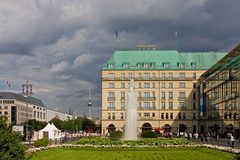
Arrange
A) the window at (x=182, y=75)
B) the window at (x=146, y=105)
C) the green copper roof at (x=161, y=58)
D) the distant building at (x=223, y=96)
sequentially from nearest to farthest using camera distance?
the distant building at (x=223, y=96), the window at (x=182, y=75), the window at (x=146, y=105), the green copper roof at (x=161, y=58)

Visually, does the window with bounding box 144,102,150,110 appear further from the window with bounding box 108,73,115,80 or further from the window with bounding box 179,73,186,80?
the window with bounding box 108,73,115,80

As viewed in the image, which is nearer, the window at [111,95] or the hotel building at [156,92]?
the hotel building at [156,92]

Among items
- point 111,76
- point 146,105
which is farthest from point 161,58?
point 111,76

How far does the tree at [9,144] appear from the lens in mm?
13953

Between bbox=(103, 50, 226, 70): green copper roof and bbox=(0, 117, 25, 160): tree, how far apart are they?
126306 millimetres

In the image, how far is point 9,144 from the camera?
1427 cm

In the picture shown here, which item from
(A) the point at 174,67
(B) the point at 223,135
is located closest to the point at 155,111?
(A) the point at 174,67

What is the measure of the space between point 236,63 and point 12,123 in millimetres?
69360

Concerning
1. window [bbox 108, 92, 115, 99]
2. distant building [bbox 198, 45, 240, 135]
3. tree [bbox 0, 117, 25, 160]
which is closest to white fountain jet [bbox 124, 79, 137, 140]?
distant building [bbox 198, 45, 240, 135]

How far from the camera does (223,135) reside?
293 ft

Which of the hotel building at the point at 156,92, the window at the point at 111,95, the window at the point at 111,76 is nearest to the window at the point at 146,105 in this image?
the hotel building at the point at 156,92

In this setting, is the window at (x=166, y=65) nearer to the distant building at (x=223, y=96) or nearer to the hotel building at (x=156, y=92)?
the hotel building at (x=156, y=92)

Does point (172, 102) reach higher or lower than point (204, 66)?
lower

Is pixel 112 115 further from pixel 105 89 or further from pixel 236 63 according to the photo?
pixel 236 63
